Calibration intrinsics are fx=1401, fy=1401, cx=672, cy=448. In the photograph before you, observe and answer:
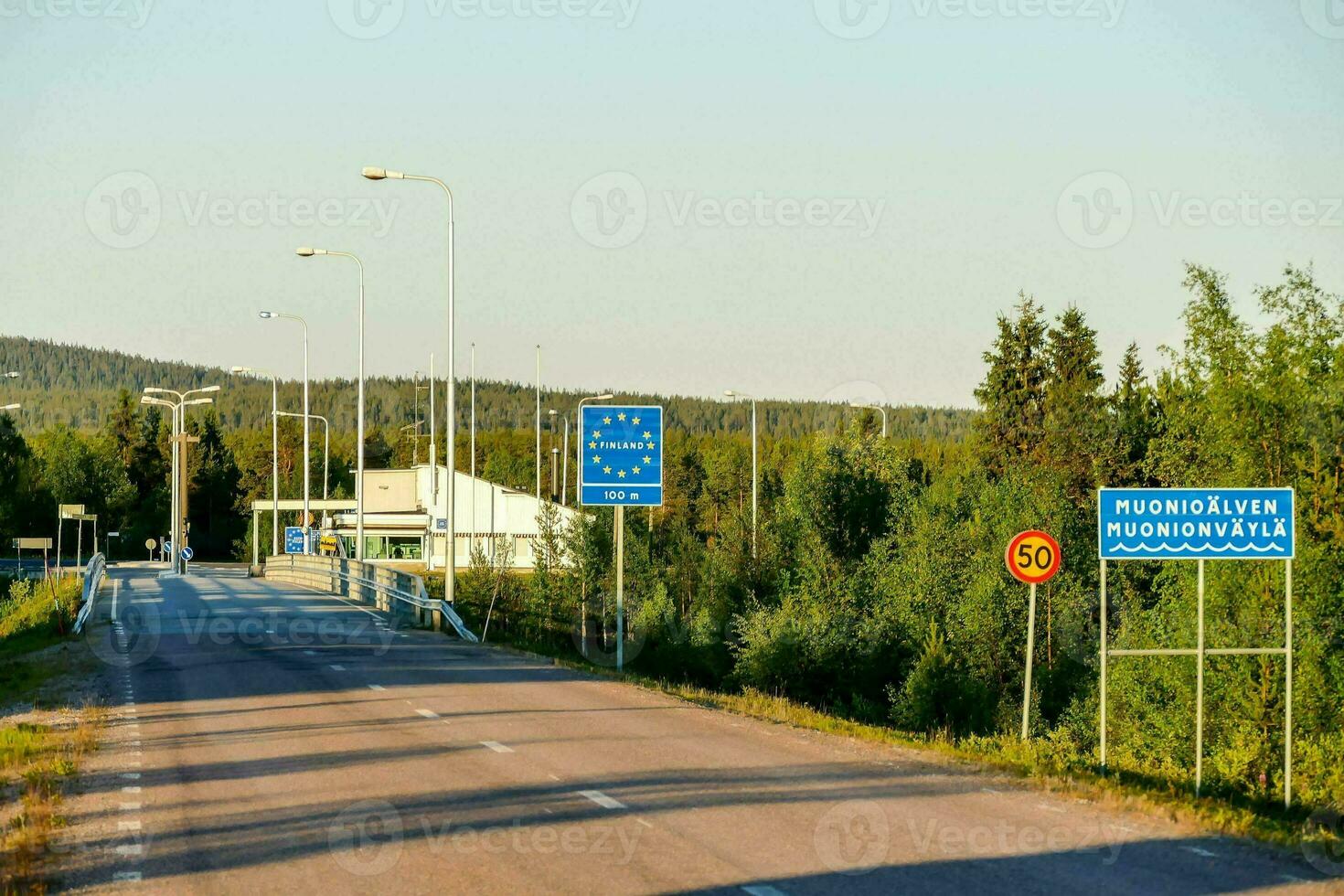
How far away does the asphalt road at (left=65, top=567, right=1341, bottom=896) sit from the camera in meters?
9.34

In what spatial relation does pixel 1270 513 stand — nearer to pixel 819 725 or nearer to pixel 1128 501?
pixel 1128 501

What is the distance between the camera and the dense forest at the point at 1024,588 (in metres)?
40.1

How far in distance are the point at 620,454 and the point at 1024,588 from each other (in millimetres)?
35298

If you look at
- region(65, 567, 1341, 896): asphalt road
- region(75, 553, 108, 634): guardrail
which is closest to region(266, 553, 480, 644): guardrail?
region(75, 553, 108, 634): guardrail

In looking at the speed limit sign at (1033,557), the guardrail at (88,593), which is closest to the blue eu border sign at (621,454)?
the speed limit sign at (1033,557)

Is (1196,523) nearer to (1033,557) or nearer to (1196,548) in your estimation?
(1196,548)

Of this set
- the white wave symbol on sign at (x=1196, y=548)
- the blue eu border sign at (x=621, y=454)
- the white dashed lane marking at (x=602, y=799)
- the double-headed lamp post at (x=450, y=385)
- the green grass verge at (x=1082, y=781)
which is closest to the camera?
the green grass verge at (x=1082, y=781)

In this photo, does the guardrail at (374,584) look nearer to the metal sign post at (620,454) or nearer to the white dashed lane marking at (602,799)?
the metal sign post at (620,454)

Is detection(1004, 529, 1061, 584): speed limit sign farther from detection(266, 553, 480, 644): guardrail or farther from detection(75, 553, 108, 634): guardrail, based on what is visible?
detection(75, 553, 108, 634): guardrail

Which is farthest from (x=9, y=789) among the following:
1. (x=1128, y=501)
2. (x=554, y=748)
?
(x=1128, y=501)

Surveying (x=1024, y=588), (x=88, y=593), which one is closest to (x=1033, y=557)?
(x=88, y=593)

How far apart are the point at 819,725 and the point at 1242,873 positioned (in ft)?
27.0

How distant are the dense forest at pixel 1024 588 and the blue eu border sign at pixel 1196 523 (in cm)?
252

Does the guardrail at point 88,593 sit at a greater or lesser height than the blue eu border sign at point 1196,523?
lesser
